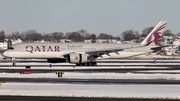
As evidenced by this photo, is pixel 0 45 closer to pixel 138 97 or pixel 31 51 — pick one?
pixel 31 51

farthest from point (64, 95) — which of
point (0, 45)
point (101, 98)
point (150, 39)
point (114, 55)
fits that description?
point (0, 45)

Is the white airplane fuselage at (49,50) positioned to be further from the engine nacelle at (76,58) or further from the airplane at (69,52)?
the engine nacelle at (76,58)

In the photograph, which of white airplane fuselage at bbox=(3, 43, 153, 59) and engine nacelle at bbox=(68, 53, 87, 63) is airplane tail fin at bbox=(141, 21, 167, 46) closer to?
white airplane fuselage at bbox=(3, 43, 153, 59)

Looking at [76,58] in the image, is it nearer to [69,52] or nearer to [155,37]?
[69,52]

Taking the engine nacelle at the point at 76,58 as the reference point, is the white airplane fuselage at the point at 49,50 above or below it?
above

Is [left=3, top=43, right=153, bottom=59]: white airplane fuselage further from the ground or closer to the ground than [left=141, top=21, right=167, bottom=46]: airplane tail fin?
closer to the ground

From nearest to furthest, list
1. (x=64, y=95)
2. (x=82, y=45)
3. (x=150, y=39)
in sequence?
1. (x=64, y=95)
2. (x=82, y=45)
3. (x=150, y=39)

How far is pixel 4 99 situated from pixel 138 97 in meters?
7.27

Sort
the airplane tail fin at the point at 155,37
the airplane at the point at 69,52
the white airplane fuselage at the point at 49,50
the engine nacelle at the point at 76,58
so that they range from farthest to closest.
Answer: the airplane tail fin at the point at 155,37 → the white airplane fuselage at the point at 49,50 → the airplane at the point at 69,52 → the engine nacelle at the point at 76,58

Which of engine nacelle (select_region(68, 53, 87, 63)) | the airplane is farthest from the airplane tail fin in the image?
engine nacelle (select_region(68, 53, 87, 63))

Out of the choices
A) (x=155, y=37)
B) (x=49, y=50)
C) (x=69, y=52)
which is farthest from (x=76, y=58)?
(x=155, y=37)

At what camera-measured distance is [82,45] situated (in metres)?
47.1

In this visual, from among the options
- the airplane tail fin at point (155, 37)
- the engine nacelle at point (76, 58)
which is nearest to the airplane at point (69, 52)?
the engine nacelle at point (76, 58)

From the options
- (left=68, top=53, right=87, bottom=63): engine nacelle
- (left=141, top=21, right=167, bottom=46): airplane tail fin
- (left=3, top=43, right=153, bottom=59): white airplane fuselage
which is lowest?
(left=68, top=53, right=87, bottom=63): engine nacelle
